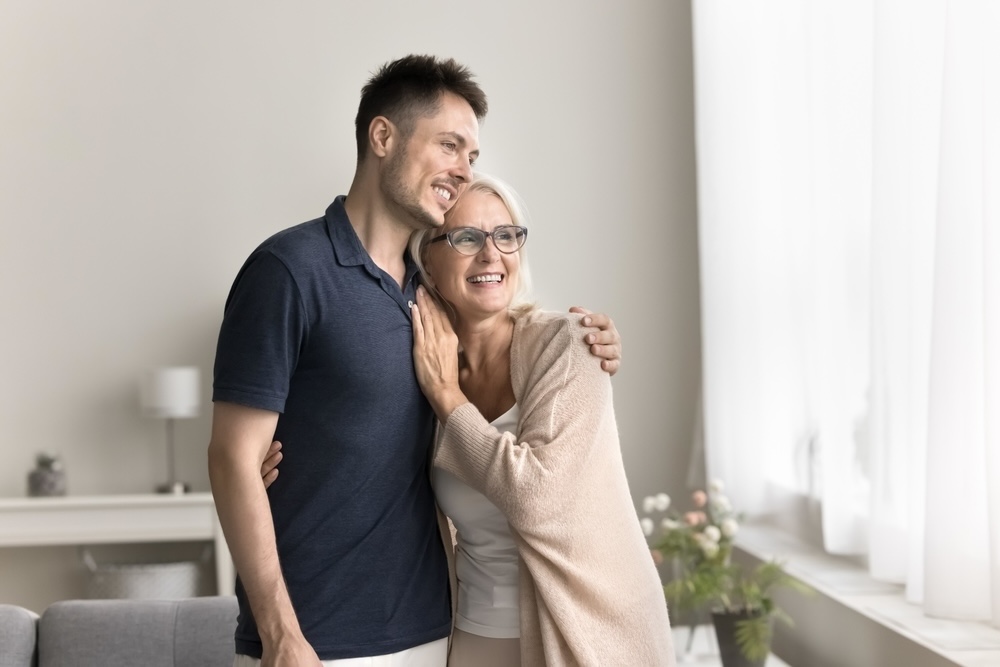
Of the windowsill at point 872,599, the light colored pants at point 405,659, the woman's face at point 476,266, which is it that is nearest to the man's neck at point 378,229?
the woman's face at point 476,266

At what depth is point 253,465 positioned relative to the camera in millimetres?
1680

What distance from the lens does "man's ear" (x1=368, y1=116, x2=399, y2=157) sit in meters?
1.95

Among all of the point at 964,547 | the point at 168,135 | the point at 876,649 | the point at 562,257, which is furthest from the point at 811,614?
the point at 168,135

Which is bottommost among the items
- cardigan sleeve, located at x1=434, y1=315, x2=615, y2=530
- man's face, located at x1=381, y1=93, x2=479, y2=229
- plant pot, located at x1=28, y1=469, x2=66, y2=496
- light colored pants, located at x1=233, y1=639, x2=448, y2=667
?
plant pot, located at x1=28, y1=469, x2=66, y2=496

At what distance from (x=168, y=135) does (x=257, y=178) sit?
446 mm

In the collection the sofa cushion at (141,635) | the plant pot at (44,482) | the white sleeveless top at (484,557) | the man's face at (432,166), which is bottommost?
the plant pot at (44,482)

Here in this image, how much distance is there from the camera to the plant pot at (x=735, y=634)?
2689 millimetres

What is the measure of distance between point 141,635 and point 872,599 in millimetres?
1868

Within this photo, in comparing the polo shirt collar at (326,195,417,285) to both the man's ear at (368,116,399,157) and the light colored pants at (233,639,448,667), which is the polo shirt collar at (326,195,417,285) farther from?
the light colored pants at (233,639,448,667)

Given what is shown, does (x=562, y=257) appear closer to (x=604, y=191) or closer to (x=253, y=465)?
(x=604, y=191)

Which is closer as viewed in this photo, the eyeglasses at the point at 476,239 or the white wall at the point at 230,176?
the eyeglasses at the point at 476,239

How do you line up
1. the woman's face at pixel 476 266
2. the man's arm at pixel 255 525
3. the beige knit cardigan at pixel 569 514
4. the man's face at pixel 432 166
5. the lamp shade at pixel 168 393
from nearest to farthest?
the man's arm at pixel 255 525, the beige knit cardigan at pixel 569 514, the man's face at pixel 432 166, the woman's face at pixel 476 266, the lamp shade at pixel 168 393

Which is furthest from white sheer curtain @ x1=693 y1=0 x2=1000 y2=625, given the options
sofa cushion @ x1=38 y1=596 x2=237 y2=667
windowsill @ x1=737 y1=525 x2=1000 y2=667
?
sofa cushion @ x1=38 y1=596 x2=237 y2=667

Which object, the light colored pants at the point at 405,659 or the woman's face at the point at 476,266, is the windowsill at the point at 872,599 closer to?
the light colored pants at the point at 405,659
